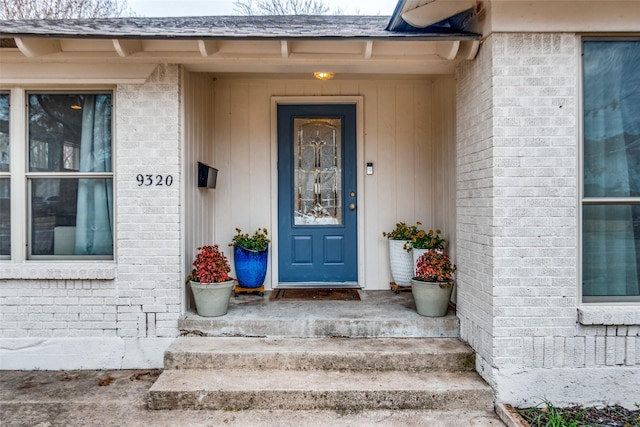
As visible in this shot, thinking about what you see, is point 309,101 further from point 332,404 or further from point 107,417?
point 107,417

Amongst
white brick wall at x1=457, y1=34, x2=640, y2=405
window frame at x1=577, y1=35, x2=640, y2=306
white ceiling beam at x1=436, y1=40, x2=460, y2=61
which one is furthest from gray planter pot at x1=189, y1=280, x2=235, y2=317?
window frame at x1=577, y1=35, x2=640, y2=306

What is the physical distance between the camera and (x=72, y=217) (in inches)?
140

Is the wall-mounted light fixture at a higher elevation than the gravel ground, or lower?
higher

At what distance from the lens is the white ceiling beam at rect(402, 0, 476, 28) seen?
3.10m

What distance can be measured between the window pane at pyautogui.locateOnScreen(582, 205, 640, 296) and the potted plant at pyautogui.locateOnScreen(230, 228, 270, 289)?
285 cm

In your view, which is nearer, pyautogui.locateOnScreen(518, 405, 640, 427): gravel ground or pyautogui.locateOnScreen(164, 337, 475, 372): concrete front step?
pyautogui.locateOnScreen(518, 405, 640, 427): gravel ground

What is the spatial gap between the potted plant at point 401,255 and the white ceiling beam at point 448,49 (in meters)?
1.87

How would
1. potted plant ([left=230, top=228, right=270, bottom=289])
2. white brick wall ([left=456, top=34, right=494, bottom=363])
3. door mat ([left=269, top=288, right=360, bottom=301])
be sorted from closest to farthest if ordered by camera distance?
white brick wall ([left=456, top=34, right=494, bottom=363]), door mat ([left=269, top=288, right=360, bottom=301]), potted plant ([left=230, top=228, right=270, bottom=289])

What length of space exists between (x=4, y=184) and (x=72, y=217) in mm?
611

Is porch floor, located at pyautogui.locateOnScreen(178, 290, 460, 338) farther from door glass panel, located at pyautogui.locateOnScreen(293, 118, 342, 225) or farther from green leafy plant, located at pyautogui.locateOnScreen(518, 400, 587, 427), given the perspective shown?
door glass panel, located at pyautogui.locateOnScreen(293, 118, 342, 225)

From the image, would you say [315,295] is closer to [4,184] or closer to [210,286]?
[210,286]

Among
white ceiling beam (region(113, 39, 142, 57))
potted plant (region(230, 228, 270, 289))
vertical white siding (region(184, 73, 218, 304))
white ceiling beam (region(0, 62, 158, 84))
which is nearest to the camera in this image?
white ceiling beam (region(113, 39, 142, 57))

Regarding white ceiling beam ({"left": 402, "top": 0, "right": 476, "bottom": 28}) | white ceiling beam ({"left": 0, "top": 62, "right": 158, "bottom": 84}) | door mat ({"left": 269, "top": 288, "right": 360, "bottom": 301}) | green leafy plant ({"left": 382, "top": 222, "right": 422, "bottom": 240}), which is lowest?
door mat ({"left": 269, "top": 288, "right": 360, "bottom": 301})

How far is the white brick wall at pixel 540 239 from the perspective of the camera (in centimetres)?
291
